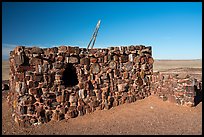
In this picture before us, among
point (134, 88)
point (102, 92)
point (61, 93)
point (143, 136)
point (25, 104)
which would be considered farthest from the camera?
point (134, 88)

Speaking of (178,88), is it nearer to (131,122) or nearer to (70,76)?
(131,122)

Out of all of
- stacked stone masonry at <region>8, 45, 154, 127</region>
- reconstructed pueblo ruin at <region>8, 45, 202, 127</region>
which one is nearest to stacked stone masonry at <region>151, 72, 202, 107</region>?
reconstructed pueblo ruin at <region>8, 45, 202, 127</region>

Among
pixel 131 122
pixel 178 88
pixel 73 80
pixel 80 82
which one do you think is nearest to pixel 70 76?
pixel 73 80

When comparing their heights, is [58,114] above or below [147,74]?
below

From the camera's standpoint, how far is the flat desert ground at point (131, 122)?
7562 mm

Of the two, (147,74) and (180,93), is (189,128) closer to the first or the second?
(180,93)

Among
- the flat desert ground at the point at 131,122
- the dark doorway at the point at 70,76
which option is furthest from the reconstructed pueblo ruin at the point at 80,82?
the flat desert ground at the point at 131,122

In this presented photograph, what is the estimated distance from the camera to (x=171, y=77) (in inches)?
407

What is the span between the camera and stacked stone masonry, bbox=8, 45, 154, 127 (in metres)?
8.27

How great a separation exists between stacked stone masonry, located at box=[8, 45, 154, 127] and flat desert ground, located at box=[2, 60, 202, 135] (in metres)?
0.37

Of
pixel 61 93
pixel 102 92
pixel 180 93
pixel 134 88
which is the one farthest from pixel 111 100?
pixel 180 93

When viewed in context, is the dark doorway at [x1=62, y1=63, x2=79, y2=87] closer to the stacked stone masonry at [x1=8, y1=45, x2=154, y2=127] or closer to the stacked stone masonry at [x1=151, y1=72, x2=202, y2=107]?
the stacked stone masonry at [x1=8, y1=45, x2=154, y2=127]

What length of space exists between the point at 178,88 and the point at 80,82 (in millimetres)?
4085

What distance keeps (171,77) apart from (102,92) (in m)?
3.06
